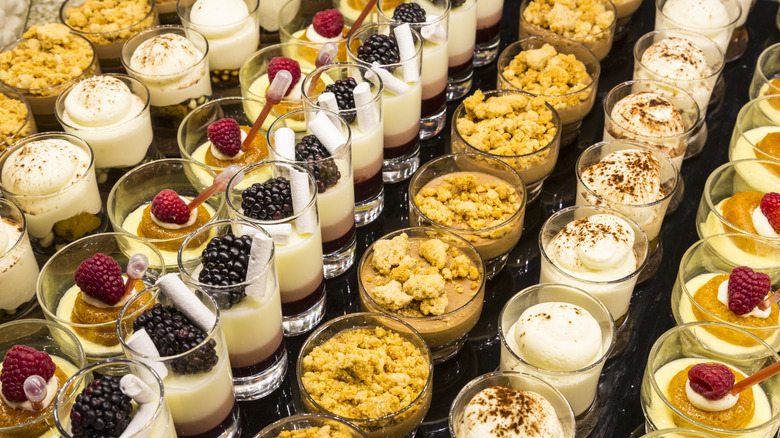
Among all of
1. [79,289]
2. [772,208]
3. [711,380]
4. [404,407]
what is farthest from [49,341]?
[772,208]

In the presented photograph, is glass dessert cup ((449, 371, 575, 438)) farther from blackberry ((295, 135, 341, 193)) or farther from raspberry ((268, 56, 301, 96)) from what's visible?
raspberry ((268, 56, 301, 96))

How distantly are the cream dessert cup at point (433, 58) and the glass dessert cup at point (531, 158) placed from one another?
19cm

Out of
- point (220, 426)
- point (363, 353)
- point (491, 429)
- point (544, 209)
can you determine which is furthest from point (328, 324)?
point (544, 209)

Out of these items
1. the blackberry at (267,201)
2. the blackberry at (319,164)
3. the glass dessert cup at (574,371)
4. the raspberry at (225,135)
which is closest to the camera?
the glass dessert cup at (574,371)

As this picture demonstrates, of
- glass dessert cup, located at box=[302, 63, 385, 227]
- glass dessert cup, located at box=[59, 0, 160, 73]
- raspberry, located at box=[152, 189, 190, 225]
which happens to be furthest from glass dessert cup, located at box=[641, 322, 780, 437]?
glass dessert cup, located at box=[59, 0, 160, 73]

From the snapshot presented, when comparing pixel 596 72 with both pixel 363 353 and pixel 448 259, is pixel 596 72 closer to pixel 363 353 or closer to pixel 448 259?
pixel 448 259

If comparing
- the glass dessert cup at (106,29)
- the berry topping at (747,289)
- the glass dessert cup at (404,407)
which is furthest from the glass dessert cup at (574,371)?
the glass dessert cup at (106,29)

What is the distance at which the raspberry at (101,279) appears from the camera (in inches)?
93.1

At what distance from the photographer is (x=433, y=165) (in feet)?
9.74

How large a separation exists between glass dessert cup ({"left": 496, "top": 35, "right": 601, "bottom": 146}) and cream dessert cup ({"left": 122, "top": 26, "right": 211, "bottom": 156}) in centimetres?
124

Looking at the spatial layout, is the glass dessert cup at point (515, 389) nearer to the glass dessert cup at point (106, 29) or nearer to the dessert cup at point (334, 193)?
the dessert cup at point (334, 193)

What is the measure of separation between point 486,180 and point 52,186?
1525 mm

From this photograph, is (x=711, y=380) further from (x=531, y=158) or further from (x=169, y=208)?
(x=169, y=208)

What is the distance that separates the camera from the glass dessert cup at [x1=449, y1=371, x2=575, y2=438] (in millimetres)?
2127
